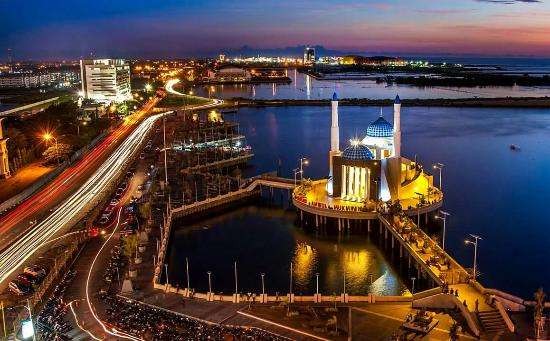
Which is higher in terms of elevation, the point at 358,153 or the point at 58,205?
the point at 358,153

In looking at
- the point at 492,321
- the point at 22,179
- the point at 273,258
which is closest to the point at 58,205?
the point at 22,179

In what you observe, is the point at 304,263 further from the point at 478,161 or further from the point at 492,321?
the point at 478,161

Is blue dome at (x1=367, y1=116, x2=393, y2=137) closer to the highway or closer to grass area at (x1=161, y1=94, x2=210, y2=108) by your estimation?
the highway

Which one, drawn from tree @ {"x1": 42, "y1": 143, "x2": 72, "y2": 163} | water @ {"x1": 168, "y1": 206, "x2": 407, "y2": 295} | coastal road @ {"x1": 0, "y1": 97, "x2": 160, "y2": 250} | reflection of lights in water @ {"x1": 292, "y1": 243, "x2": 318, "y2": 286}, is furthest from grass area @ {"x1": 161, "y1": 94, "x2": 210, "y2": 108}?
reflection of lights in water @ {"x1": 292, "y1": 243, "x2": 318, "y2": 286}

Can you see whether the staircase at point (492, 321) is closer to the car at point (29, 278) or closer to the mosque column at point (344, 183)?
the mosque column at point (344, 183)

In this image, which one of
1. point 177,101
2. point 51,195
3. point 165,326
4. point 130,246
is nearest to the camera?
point 165,326

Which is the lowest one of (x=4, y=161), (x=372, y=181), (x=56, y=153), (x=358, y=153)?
(x=56, y=153)

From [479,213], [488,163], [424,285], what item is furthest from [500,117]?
[424,285]
